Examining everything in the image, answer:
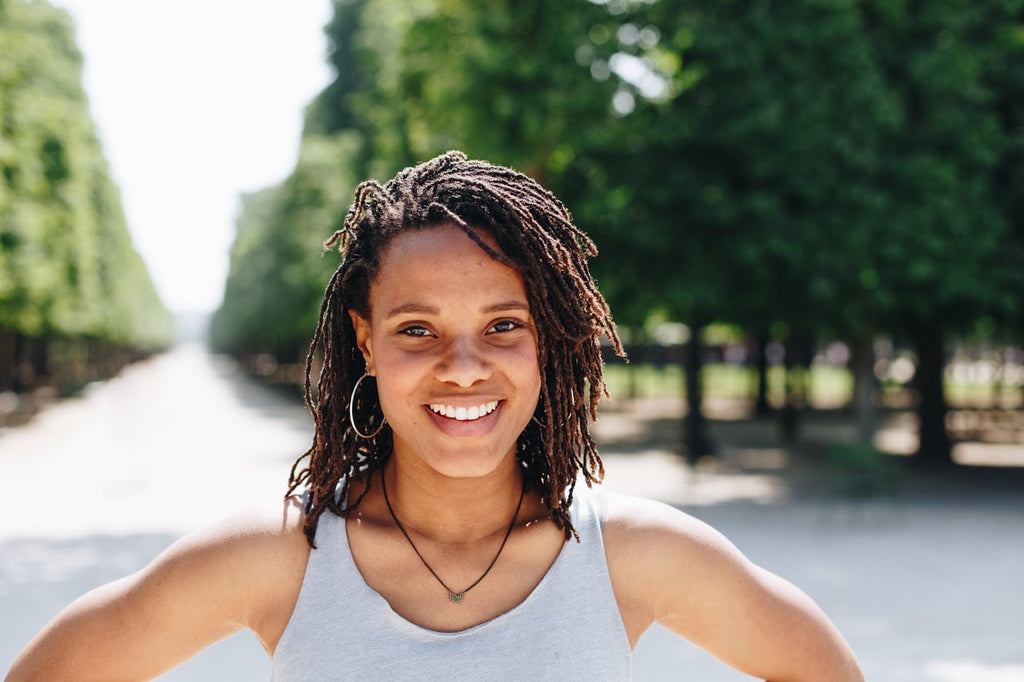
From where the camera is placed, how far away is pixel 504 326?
1728mm

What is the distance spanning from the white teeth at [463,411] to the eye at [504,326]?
11cm

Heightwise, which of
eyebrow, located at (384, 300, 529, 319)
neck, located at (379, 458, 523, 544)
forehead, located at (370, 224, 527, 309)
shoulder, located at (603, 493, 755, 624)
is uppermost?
forehead, located at (370, 224, 527, 309)

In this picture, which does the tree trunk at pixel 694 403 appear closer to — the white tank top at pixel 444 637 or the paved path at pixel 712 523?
the paved path at pixel 712 523

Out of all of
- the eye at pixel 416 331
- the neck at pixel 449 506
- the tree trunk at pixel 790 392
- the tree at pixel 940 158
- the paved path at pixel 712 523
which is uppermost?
the tree at pixel 940 158

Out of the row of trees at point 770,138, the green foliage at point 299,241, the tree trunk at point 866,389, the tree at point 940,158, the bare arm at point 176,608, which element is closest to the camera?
the bare arm at point 176,608

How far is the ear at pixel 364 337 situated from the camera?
1.85m

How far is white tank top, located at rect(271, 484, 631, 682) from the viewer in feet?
5.25

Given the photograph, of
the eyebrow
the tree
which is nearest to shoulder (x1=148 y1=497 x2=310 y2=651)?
the eyebrow

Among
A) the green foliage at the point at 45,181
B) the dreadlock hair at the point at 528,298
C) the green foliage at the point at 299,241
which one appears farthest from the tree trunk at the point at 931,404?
the dreadlock hair at the point at 528,298

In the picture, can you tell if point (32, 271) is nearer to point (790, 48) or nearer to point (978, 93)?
point (790, 48)

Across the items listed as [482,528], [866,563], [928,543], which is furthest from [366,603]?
[928,543]

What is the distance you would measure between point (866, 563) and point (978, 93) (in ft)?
19.5

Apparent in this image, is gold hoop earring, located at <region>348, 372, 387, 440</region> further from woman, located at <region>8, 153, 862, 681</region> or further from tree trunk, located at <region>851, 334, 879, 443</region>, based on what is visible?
tree trunk, located at <region>851, 334, 879, 443</region>

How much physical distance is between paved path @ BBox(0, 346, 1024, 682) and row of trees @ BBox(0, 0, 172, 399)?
360 cm
